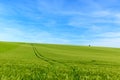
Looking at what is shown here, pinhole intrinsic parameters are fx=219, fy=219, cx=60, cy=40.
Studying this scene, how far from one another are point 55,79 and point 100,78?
3.74 meters

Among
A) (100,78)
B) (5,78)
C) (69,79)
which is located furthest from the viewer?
(100,78)

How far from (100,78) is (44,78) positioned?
4465 millimetres

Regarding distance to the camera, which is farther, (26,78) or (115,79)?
(115,79)

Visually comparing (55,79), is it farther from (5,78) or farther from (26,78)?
(5,78)

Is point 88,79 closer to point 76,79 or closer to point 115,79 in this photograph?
point 76,79

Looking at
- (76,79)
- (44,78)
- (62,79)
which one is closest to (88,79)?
(76,79)

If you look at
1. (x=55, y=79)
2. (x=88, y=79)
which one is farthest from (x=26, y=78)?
(x=88, y=79)

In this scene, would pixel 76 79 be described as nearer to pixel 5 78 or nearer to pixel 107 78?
pixel 107 78

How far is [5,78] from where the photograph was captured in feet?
49.3

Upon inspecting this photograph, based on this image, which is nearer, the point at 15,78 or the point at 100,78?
the point at 15,78

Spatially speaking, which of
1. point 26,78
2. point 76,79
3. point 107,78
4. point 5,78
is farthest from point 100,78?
point 5,78

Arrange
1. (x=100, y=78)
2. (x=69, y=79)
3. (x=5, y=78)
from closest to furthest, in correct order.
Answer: (x=5, y=78) → (x=69, y=79) → (x=100, y=78)

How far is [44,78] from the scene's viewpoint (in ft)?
53.1

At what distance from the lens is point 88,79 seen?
16.6 meters
